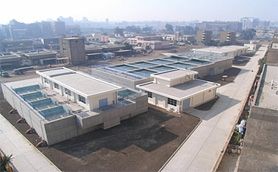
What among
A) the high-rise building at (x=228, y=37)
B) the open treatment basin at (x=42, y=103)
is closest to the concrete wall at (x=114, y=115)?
the open treatment basin at (x=42, y=103)

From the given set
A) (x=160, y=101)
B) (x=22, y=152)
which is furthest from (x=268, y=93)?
(x=22, y=152)

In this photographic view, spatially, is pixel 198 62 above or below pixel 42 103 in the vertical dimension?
above

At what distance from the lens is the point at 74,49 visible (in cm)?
7025

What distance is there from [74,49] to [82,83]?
146ft

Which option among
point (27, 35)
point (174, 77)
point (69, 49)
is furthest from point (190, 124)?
point (27, 35)

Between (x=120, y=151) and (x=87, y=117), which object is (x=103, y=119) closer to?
(x=87, y=117)

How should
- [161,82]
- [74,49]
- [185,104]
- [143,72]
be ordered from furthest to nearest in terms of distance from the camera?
[74,49] → [143,72] → [161,82] → [185,104]

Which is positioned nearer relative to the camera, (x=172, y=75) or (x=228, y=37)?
(x=172, y=75)

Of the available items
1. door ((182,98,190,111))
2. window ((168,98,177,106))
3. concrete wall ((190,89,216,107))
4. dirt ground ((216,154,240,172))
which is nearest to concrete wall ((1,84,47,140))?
window ((168,98,177,106))

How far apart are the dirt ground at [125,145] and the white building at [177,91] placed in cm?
283

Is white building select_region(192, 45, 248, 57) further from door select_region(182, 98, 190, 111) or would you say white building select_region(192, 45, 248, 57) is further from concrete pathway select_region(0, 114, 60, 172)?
concrete pathway select_region(0, 114, 60, 172)

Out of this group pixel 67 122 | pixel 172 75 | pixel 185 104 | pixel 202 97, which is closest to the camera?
pixel 67 122

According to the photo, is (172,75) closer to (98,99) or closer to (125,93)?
(125,93)

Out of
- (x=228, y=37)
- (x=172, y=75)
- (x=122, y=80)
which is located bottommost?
(x=122, y=80)
